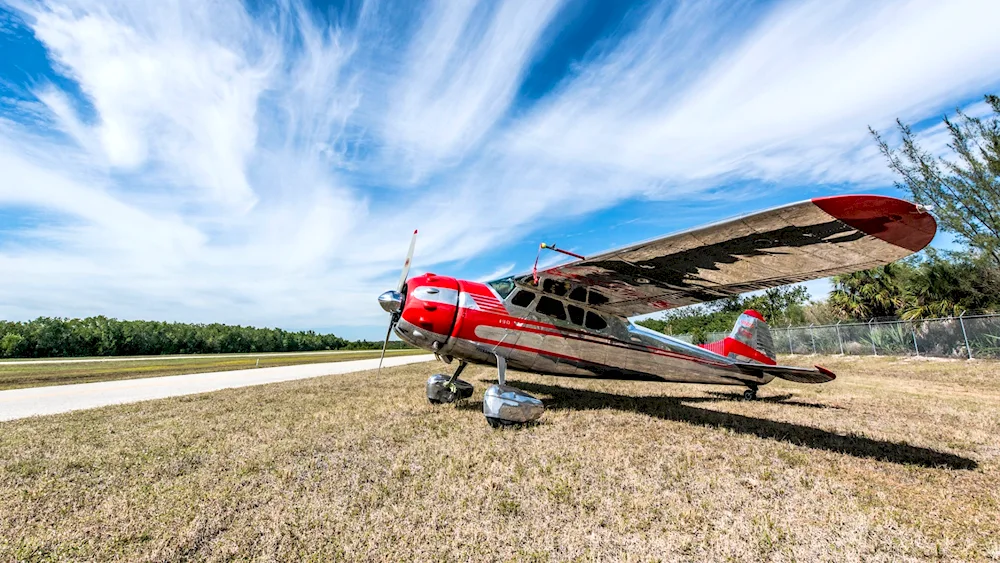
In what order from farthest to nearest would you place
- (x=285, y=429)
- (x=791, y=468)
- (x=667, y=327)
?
(x=667, y=327), (x=285, y=429), (x=791, y=468)

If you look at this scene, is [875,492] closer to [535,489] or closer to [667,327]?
[535,489]

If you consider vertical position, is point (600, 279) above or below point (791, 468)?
above

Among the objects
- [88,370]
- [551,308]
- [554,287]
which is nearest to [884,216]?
[554,287]

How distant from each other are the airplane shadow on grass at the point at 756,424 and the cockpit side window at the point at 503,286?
2.21 metres

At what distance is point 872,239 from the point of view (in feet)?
13.9

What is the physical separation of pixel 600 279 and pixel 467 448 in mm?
3625

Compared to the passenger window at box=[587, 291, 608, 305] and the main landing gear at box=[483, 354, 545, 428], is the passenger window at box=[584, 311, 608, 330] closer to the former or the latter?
the passenger window at box=[587, 291, 608, 305]

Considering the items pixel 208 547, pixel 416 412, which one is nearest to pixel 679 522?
pixel 208 547

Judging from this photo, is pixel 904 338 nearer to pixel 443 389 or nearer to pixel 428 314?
pixel 443 389

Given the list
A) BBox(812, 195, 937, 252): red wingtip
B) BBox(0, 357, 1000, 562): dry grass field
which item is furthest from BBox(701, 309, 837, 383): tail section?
BBox(812, 195, 937, 252): red wingtip

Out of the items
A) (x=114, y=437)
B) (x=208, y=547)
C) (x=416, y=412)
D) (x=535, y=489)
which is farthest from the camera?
(x=416, y=412)

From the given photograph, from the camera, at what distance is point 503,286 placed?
740 centimetres

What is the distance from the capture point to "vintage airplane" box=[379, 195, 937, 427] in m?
4.22

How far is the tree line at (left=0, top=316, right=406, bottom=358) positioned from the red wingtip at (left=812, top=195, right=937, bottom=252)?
2104 inches
